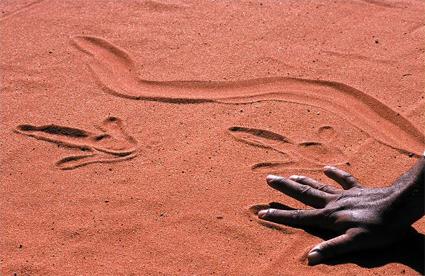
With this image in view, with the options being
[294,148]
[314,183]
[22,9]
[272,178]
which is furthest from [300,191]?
[22,9]

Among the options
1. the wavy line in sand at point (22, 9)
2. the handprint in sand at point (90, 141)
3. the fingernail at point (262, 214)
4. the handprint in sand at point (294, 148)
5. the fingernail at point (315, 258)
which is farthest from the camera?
the wavy line in sand at point (22, 9)

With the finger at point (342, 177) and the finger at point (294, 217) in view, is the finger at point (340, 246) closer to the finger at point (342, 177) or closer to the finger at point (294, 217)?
the finger at point (294, 217)

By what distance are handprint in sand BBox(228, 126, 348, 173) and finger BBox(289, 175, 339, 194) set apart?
22 cm

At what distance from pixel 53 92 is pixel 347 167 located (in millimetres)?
2363

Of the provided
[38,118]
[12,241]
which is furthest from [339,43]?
[12,241]

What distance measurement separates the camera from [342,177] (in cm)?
419

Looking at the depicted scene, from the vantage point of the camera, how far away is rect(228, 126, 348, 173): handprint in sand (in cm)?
448

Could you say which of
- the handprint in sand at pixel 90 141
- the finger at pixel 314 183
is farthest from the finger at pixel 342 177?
the handprint in sand at pixel 90 141

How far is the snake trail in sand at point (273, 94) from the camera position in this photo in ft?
15.9

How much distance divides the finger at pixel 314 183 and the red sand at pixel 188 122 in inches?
5.5

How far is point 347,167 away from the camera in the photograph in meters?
4.45

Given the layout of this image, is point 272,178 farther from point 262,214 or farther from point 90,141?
point 90,141

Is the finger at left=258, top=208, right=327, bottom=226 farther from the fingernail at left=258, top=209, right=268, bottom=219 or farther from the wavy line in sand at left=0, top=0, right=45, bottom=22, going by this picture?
the wavy line in sand at left=0, top=0, right=45, bottom=22

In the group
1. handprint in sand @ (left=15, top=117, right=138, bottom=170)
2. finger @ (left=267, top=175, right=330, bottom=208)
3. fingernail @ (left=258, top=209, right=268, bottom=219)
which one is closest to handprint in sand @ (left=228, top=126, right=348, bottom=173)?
finger @ (left=267, top=175, right=330, bottom=208)
